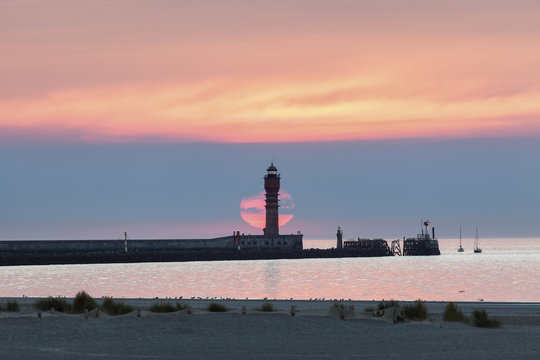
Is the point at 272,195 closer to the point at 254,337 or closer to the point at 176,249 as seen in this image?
the point at 176,249

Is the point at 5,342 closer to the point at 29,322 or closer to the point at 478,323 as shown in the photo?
the point at 29,322

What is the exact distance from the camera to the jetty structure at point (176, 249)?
111500mm

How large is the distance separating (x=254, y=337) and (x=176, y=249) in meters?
102

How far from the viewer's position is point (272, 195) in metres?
119

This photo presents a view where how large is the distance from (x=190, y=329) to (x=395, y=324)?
6079 mm

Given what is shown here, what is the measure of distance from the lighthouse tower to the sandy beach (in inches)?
3506

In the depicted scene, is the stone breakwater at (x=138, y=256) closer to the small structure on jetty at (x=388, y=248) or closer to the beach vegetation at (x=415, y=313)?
the small structure on jetty at (x=388, y=248)

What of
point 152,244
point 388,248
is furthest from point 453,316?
point 388,248

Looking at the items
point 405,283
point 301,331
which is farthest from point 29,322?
point 405,283

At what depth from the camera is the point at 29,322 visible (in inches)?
1021

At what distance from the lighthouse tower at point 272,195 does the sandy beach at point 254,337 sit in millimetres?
89047

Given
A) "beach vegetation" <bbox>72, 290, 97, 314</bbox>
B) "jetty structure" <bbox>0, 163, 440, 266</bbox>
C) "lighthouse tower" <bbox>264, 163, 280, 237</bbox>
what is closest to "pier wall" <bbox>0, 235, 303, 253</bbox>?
"jetty structure" <bbox>0, 163, 440, 266</bbox>

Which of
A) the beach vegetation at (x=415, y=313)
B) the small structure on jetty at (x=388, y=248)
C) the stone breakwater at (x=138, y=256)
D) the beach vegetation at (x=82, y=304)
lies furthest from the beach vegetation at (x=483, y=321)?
the small structure on jetty at (x=388, y=248)

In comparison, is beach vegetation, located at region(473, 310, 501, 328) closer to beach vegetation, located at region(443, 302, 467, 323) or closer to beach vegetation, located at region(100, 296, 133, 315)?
beach vegetation, located at region(443, 302, 467, 323)
